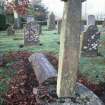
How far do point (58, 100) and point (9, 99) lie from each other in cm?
167

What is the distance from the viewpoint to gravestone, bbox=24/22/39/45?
1438 cm

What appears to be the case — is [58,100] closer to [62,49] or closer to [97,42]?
[62,49]

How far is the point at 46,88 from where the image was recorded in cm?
604

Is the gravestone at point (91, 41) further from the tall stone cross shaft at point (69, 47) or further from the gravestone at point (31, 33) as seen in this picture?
the tall stone cross shaft at point (69, 47)

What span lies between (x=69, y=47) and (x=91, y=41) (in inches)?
268

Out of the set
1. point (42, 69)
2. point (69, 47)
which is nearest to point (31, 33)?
point (42, 69)

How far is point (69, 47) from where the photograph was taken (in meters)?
5.31

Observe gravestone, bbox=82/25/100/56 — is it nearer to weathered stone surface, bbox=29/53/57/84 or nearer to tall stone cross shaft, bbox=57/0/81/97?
weathered stone surface, bbox=29/53/57/84

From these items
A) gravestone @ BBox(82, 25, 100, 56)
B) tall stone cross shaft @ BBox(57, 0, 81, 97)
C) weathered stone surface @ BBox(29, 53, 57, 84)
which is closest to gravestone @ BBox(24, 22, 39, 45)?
gravestone @ BBox(82, 25, 100, 56)

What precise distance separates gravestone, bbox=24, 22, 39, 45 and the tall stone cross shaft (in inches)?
357

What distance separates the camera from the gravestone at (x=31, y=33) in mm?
14383

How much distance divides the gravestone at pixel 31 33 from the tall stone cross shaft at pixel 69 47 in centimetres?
906

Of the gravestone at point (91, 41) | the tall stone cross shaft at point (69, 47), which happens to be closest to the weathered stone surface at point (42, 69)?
the tall stone cross shaft at point (69, 47)

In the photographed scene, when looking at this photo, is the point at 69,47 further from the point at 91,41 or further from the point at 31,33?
the point at 31,33
